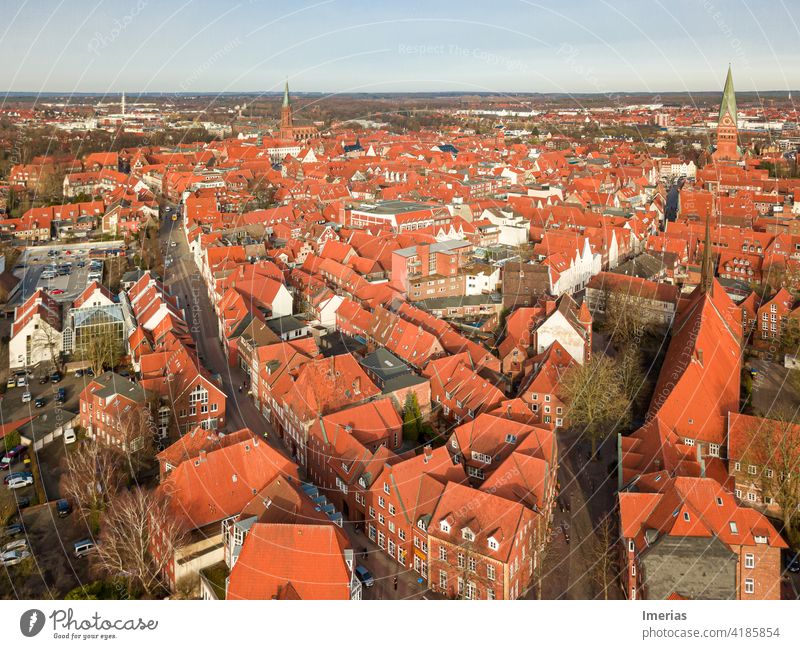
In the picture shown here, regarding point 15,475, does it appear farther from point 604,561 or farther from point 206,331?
point 604,561

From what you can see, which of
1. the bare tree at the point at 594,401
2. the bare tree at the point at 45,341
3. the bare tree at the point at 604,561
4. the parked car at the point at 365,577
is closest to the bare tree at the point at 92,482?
the parked car at the point at 365,577

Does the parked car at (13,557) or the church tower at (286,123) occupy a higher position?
the church tower at (286,123)

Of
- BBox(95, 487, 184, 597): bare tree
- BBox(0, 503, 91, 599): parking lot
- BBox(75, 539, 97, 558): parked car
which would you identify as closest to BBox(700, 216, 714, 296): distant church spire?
BBox(95, 487, 184, 597): bare tree

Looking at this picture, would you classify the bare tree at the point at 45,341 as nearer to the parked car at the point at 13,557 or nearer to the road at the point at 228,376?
the road at the point at 228,376

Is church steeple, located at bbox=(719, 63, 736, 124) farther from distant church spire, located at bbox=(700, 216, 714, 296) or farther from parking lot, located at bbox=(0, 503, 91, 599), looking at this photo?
parking lot, located at bbox=(0, 503, 91, 599)

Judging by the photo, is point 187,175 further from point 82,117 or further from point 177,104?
point 177,104
